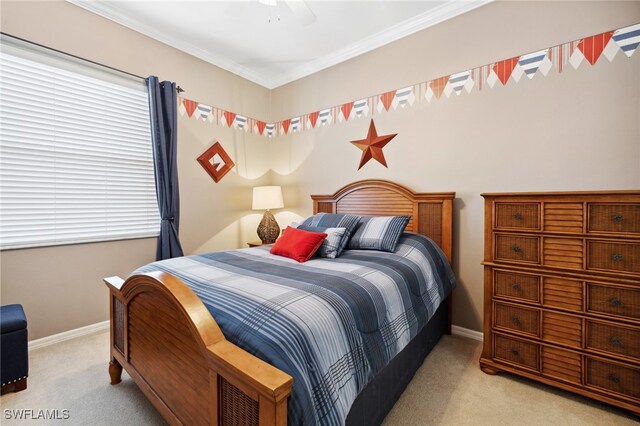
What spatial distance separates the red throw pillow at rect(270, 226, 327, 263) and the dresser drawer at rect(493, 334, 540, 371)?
1.31m

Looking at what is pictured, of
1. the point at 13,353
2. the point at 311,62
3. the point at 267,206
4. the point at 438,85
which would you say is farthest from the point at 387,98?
the point at 13,353

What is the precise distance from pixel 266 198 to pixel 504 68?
8.46ft

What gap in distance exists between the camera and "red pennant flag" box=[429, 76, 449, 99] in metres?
2.53

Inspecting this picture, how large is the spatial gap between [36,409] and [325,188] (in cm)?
278

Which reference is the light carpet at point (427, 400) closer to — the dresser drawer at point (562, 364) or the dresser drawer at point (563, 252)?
the dresser drawer at point (562, 364)

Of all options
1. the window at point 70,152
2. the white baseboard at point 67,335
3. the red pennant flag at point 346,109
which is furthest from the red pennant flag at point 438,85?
the white baseboard at point 67,335

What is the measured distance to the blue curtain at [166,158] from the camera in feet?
9.07

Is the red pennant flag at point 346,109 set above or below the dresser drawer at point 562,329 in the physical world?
above

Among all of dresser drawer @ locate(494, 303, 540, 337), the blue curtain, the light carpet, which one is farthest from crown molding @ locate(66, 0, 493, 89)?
the light carpet

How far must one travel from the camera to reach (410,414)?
1.52 m

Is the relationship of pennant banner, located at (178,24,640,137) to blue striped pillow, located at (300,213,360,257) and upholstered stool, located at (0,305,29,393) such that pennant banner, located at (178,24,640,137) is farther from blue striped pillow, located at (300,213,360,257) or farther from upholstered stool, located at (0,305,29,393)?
upholstered stool, located at (0,305,29,393)

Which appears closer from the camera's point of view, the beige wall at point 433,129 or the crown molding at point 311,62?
the beige wall at point 433,129

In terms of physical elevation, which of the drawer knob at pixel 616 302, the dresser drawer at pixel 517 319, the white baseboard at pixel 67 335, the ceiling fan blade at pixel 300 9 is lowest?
the white baseboard at pixel 67 335

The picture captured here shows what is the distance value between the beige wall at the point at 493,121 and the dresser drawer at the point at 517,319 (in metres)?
0.56
